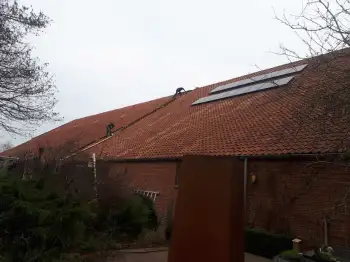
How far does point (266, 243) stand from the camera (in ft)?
30.8

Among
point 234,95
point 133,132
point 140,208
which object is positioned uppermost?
point 234,95

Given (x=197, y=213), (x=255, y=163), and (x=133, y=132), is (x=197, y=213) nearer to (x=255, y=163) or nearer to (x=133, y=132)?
(x=255, y=163)

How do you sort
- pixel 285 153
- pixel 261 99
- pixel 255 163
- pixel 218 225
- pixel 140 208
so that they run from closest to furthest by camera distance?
1. pixel 218 225
2. pixel 140 208
3. pixel 285 153
4. pixel 255 163
5. pixel 261 99

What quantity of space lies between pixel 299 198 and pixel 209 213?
6.51m

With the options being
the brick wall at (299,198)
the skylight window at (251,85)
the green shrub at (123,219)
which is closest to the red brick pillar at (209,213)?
the green shrub at (123,219)

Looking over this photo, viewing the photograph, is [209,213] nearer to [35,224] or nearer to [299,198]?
[35,224]

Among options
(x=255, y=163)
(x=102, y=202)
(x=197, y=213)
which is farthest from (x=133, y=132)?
(x=197, y=213)

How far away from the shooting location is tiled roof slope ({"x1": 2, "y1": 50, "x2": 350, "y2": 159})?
6348 millimetres

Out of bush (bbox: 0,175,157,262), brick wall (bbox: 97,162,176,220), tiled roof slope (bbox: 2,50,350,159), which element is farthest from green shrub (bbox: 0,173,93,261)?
tiled roof slope (bbox: 2,50,350,159)

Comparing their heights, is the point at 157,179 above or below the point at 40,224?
above

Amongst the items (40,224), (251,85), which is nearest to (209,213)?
(40,224)

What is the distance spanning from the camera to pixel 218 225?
3451mm

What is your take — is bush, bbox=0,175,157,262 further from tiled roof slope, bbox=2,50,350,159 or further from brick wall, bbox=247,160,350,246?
Result: brick wall, bbox=247,160,350,246

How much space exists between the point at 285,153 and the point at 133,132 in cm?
1225
